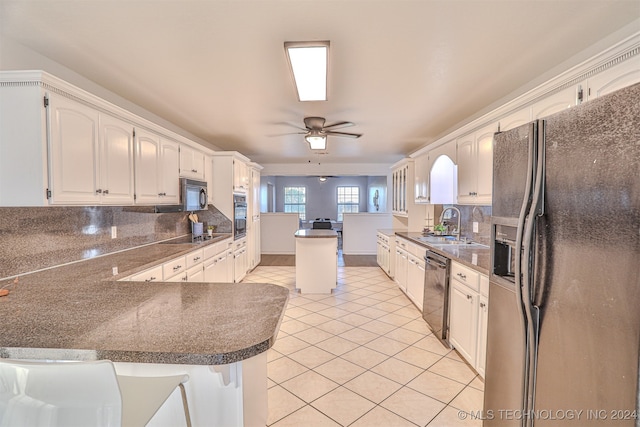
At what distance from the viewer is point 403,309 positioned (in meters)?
3.71

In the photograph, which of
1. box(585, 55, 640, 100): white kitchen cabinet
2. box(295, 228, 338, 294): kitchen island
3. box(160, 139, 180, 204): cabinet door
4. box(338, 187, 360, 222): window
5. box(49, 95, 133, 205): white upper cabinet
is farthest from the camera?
box(338, 187, 360, 222): window

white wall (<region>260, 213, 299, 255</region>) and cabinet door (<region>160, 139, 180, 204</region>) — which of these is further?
white wall (<region>260, 213, 299, 255</region>)

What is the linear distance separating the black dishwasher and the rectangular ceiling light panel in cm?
192

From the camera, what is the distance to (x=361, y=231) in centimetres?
796

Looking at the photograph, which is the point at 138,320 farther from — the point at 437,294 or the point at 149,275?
the point at 437,294

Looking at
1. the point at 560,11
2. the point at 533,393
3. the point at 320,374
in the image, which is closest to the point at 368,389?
the point at 320,374

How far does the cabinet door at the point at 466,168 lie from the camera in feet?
9.51

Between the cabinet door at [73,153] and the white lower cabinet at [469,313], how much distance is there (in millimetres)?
2954

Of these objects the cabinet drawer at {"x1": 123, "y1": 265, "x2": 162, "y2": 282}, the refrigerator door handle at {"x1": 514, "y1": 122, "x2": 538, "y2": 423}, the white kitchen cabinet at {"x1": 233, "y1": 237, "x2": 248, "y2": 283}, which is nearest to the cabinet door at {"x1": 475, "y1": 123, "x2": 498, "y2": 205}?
the refrigerator door handle at {"x1": 514, "y1": 122, "x2": 538, "y2": 423}

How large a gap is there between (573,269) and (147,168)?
3288mm

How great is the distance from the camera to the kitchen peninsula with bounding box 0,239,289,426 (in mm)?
927

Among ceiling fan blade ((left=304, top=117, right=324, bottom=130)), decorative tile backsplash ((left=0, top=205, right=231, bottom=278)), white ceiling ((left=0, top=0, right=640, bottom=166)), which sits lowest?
decorative tile backsplash ((left=0, top=205, right=231, bottom=278))

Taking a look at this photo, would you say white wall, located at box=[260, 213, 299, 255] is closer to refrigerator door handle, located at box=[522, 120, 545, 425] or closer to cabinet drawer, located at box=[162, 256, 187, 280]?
cabinet drawer, located at box=[162, 256, 187, 280]

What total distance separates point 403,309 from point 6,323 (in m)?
3.57
